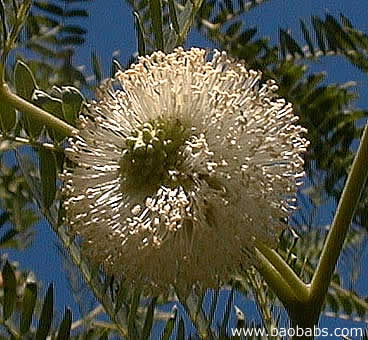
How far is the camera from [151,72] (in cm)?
102

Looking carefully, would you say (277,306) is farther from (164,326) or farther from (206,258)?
(206,258)

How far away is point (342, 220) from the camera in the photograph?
1009 millimetres

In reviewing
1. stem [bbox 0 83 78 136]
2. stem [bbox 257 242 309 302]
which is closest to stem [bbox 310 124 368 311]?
stem [bbox 257 242 309 302]

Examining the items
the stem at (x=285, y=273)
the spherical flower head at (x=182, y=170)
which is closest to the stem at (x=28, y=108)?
the spherical flower head at (x=182, y=170)

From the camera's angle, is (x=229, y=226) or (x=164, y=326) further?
(x=164, y=326)

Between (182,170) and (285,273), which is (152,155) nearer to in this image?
(182,170)

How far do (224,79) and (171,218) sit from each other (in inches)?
6.0

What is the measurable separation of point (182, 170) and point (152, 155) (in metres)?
0.04

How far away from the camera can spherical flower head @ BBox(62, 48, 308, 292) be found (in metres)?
0.96

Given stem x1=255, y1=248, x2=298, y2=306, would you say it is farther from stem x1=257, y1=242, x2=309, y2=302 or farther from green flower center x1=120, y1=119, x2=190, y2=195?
green flower center x1=120, y1=119, x2=190, y2=195

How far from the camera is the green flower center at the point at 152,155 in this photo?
102 cm

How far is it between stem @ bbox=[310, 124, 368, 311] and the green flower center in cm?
15

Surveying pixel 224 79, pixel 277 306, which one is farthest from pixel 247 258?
pixel 277 306

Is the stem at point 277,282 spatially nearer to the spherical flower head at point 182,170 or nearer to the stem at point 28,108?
the spherical flower head at point 182,170
